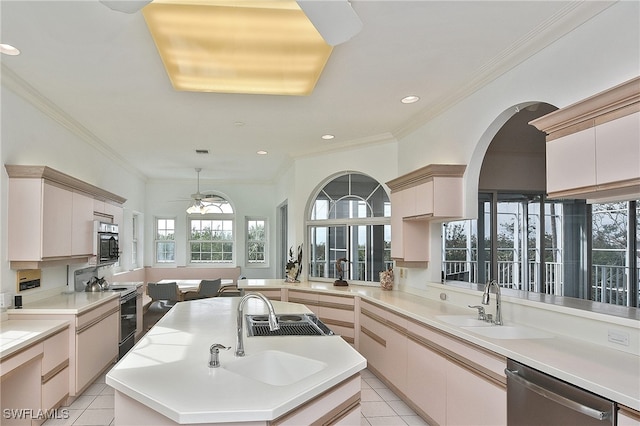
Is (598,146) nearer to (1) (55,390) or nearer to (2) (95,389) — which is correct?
(1) (55,390)

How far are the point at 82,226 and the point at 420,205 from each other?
134 inches

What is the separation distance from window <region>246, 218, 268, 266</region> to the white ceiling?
4.04m

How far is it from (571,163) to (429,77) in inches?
59.7

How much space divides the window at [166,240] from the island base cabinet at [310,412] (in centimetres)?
782

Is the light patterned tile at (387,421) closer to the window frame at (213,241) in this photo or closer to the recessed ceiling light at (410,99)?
the recessed ceiling light at (410,99)

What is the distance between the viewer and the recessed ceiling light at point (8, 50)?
2805 mm

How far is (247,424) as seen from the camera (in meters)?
1.43

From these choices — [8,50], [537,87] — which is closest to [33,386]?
[8,50]

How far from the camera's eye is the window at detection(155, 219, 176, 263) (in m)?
9.10

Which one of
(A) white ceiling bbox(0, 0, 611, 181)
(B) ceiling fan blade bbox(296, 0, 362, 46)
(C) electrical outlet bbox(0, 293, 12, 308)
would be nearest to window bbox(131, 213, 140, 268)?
(A) white ceiling bbox(0, 0, 611, 181)

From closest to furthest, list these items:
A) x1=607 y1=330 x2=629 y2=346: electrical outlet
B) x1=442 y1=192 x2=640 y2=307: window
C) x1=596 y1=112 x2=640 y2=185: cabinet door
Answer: x1=596 y1=112 x2=640 y2=185: cabinet door < x1=607 y1=330 x2=629 y2=346: electrical outlet < x1=442 y1=192 x2=640 y2=307: window

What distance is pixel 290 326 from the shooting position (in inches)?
109

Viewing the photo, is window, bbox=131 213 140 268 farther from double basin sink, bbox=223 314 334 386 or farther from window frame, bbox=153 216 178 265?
double basin sink, bbox=223 314 334 386

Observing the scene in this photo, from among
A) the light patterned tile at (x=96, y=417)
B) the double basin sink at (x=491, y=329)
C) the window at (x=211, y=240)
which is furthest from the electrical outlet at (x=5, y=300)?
the window at (x=211, y=240)
